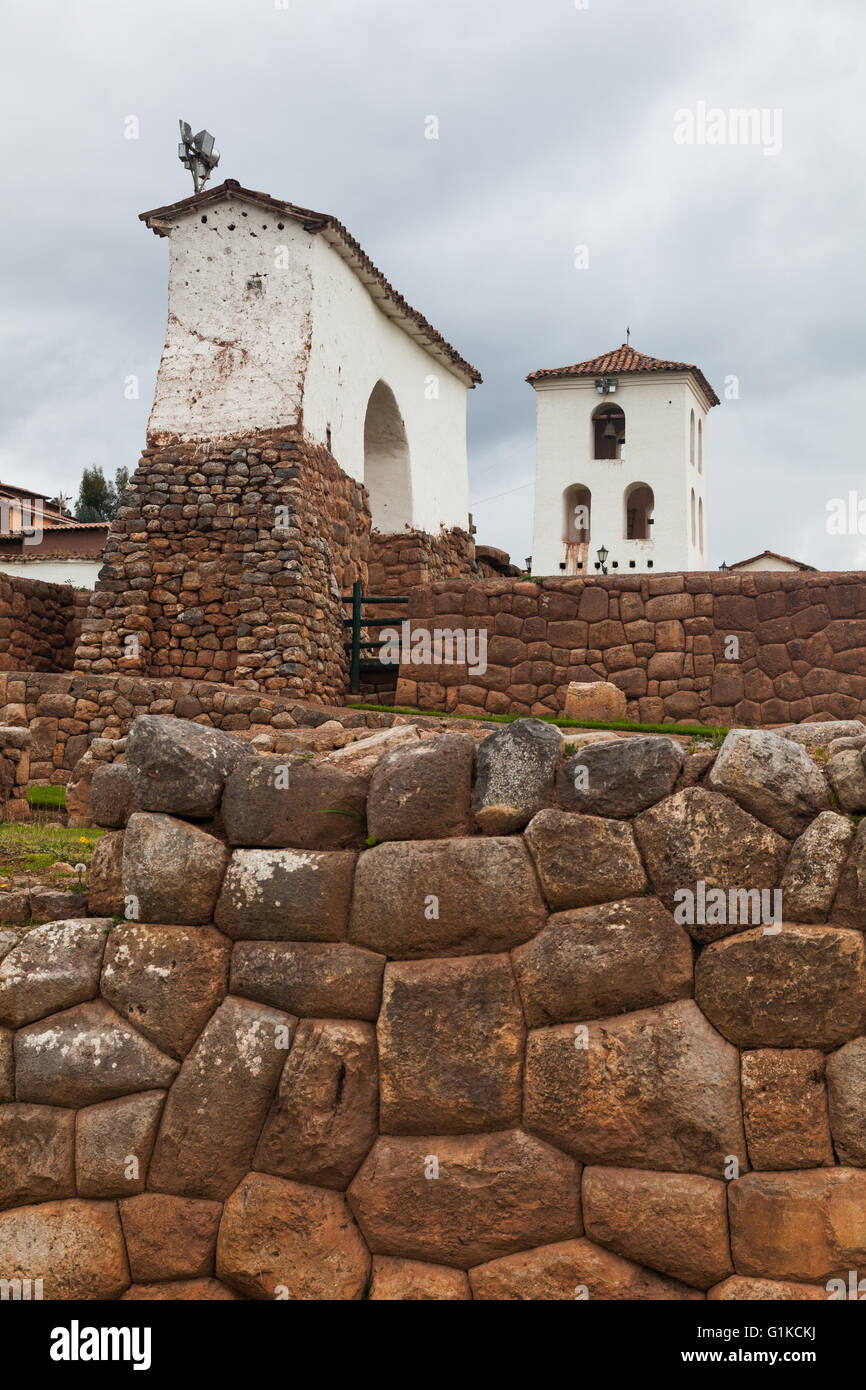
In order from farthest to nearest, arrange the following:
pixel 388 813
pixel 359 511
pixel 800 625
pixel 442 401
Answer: pixel 442 401
pixel 359 511
pixel 800 625
pixel 388 813

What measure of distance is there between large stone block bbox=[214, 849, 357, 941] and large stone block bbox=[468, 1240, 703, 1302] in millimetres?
1194

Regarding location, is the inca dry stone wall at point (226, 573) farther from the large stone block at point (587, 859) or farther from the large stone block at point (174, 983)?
the large stone block at point (587, 859)

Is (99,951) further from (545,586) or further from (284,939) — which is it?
(545,586)

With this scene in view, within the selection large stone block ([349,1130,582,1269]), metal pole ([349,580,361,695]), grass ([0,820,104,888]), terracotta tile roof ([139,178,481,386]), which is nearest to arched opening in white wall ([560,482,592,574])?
terracotta tile roof ([139,178,481,386])

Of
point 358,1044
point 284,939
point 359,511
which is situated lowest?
point 358,1044

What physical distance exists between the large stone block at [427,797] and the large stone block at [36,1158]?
1502 mm

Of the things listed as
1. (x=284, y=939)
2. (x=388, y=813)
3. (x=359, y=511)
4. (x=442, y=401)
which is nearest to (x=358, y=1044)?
(x=284, y=939)

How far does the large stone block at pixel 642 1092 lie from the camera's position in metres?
3.97

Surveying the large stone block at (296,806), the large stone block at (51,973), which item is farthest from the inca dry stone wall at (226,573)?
the large stone block at (296,806)

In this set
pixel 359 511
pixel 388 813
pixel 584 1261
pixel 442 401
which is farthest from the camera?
pixel 442 401

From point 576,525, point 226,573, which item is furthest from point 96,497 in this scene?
point 226,573

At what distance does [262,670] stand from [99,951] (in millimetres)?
8894

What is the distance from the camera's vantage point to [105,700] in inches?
480

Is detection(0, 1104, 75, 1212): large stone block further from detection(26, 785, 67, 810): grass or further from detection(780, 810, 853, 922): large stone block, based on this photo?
detection(26, 785, 67, 810): grass
